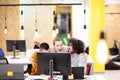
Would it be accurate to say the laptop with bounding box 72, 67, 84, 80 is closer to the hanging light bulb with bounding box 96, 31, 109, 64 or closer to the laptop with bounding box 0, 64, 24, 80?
the laptop with bounding box 0, 64, 24, 80

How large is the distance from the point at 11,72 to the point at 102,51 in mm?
3373

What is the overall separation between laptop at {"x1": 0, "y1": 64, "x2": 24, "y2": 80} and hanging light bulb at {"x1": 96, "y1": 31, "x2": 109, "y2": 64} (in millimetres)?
3264

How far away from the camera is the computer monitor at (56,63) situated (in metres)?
4.84

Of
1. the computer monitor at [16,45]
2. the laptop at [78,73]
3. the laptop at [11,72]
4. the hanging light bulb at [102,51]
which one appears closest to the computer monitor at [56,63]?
the laptop at [78,73]

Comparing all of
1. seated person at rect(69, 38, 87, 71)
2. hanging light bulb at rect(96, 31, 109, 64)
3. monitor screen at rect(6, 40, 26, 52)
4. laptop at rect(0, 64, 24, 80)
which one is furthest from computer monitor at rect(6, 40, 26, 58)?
hanging light bulb at rect(96, 31, 109, 64)

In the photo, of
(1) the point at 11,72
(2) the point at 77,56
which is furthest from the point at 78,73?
(1) the point at 11,72

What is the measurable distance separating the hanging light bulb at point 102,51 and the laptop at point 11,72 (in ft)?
10.7

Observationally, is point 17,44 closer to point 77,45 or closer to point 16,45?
point 16,45

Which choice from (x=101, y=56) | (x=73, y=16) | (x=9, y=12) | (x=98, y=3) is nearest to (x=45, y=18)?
(x=9, y=12)

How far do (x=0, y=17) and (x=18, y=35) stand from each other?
1032 millimetres

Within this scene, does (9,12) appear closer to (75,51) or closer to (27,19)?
(27,19)

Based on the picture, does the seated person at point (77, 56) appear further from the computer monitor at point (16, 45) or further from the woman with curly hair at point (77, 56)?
the computer monitor at point (16, 45)

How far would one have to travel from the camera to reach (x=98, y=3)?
36.1 feet

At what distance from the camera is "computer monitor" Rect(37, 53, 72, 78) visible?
15.9ft
